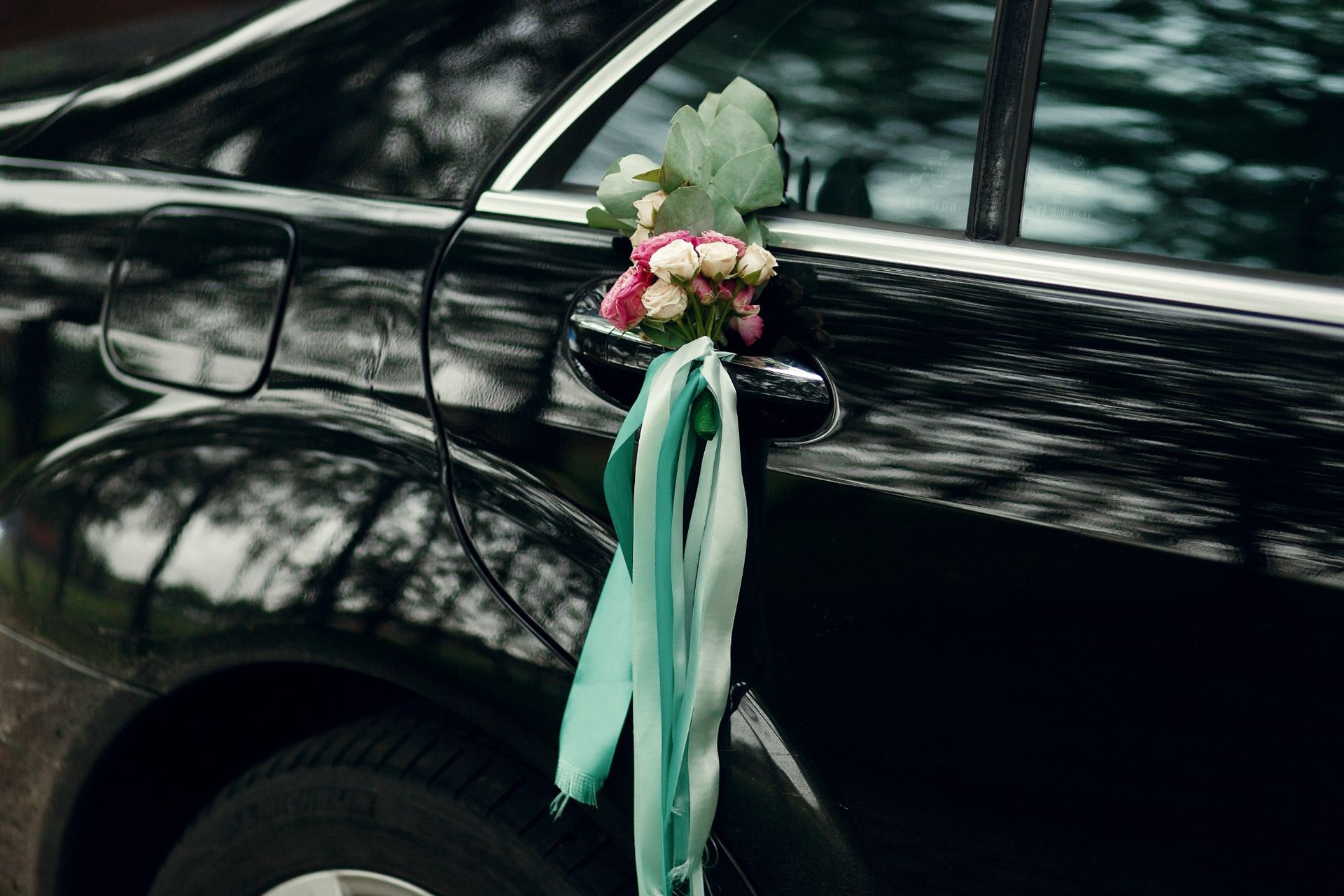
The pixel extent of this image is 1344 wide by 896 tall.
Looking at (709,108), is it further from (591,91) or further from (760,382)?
(760,382)

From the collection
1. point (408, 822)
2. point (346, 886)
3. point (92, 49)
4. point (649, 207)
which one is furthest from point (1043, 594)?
point (92, 49)

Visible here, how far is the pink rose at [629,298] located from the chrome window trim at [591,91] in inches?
11.3

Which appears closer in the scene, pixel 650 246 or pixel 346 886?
pixel 650 246

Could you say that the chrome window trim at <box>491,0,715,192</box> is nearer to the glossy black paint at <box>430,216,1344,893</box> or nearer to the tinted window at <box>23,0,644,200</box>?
the tinted window at <box>23,0,644,200</box>

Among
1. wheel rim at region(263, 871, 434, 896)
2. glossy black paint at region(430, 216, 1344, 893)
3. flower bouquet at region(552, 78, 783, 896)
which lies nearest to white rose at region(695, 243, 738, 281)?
flower bouquet at region(552, 78, 783, 896)

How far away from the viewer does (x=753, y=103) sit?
1.19 metres

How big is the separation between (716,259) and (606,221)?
186mm

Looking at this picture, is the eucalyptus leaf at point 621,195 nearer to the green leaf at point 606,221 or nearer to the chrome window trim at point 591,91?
the green leaf at point 606,221

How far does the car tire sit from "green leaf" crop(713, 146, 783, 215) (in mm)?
647

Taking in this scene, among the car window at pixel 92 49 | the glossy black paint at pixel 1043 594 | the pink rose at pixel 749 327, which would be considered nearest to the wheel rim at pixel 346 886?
the glossy black paint at pixel 1043 594

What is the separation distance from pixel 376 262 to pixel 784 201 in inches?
18.8

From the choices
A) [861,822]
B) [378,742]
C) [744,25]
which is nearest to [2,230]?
[378,742]

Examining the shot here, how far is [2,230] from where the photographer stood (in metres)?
1.48

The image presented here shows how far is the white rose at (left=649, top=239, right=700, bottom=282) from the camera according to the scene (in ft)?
3.40
